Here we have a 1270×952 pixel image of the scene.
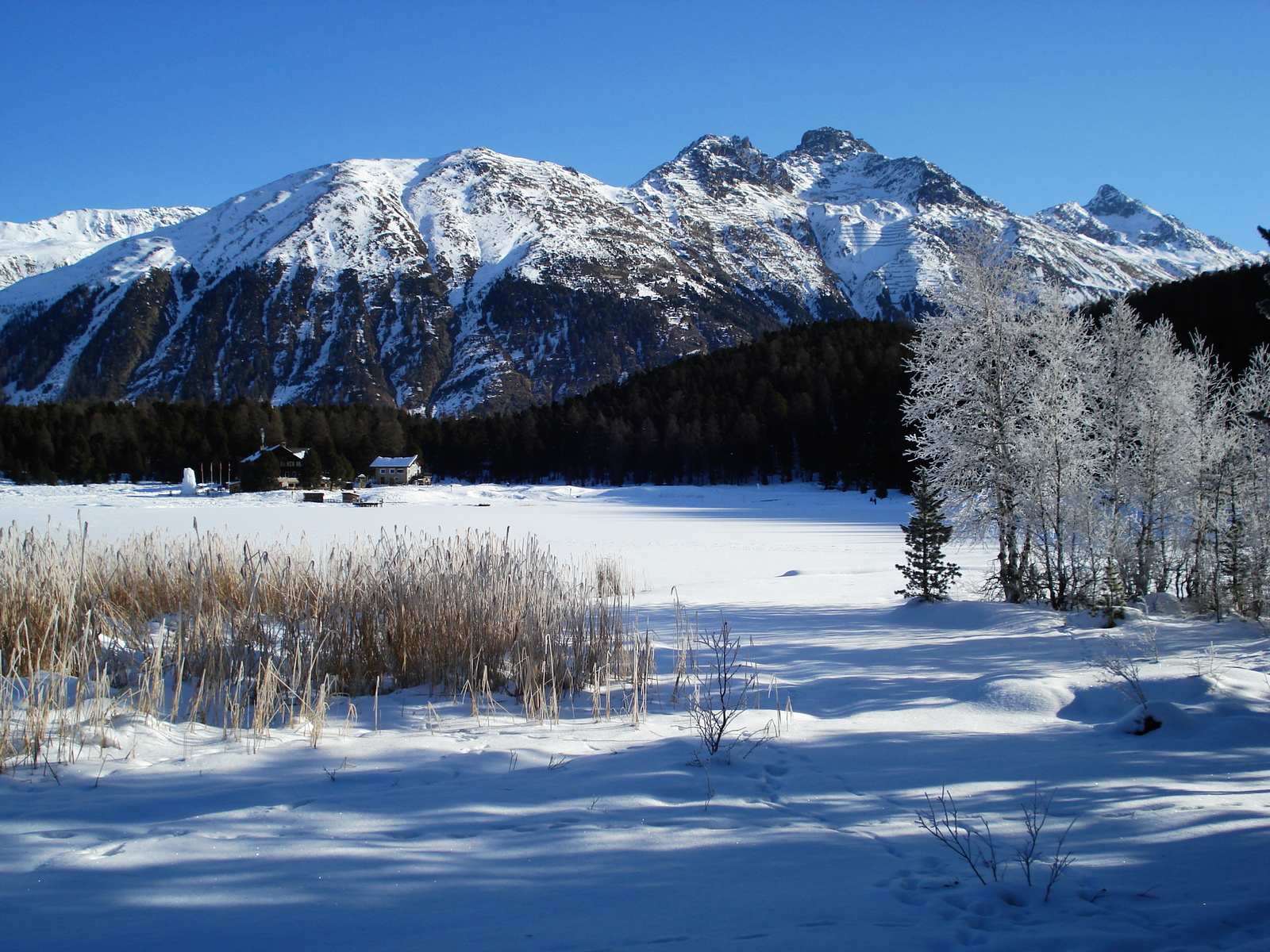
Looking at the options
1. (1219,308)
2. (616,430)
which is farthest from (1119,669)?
(616,430)

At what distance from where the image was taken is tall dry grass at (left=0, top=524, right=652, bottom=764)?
4758 mm

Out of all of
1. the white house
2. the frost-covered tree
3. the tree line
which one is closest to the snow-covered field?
the tree line

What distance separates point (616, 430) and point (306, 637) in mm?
79167

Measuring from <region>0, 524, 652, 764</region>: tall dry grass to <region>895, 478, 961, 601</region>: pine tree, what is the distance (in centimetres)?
616

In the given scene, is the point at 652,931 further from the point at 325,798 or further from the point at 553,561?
the point at 553,561

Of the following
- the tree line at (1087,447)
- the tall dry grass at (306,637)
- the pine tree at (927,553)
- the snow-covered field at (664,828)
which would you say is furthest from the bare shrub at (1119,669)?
the tall dry grass at (306,637)

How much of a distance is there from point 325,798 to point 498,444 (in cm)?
9438

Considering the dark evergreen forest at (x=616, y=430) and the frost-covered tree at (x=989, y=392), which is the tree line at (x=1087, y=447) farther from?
the dark evergreen forest at (x=616, y=430)

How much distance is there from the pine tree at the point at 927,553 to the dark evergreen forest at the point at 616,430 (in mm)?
48247

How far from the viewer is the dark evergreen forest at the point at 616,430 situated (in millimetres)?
70062

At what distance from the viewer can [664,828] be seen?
3102mm

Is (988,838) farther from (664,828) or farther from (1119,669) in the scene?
(1119,669)

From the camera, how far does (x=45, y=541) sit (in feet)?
23.9

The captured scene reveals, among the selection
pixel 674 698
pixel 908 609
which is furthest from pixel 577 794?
pixel 908 609
